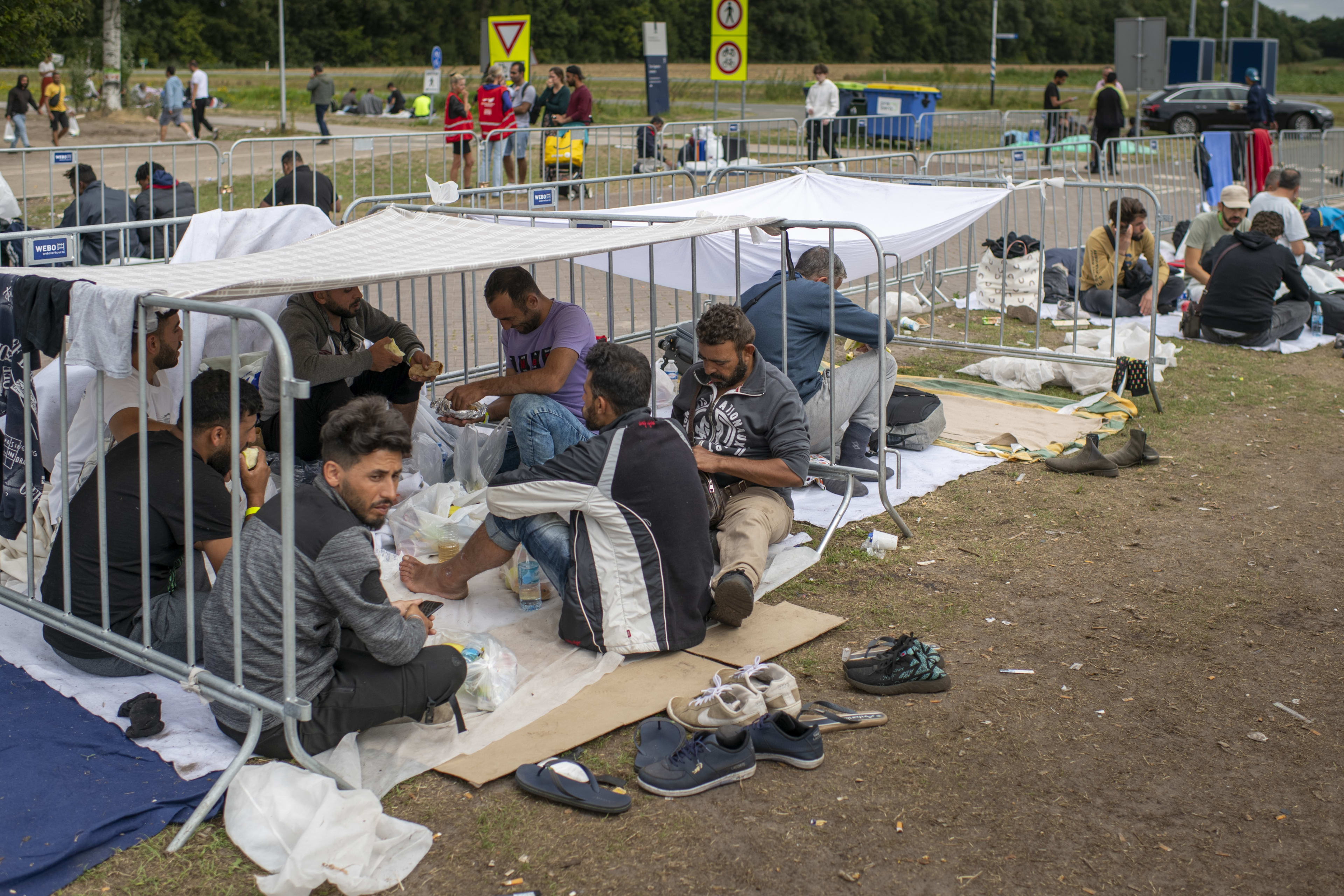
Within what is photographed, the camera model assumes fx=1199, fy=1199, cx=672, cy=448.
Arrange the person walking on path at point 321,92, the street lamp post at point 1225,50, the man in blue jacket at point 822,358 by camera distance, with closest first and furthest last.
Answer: the man in blue jacket at point 822,358 → the person walking on path at point 321,92 → the street lamp post at point 1225,50

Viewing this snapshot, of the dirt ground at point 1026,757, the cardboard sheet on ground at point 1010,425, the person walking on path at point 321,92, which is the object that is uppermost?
the person walking on path at point 321,92

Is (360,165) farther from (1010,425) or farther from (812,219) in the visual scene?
(1010,425)

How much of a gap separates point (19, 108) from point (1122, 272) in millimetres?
20869

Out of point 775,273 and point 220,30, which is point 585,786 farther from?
point 220,30

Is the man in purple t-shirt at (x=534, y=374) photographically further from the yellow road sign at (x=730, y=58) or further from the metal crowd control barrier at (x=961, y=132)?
the metal crowd control barrier at (x=961, y=132)

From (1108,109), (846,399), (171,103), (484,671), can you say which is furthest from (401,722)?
(171,103)

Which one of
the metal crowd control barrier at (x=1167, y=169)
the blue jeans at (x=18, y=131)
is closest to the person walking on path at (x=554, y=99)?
the metal crowd control barrier at (x=1167, y=169)

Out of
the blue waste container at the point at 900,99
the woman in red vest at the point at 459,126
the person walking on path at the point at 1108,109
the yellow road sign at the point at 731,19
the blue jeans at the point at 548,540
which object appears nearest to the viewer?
the blue jeans at the point at 548,540

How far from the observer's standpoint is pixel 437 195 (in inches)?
247

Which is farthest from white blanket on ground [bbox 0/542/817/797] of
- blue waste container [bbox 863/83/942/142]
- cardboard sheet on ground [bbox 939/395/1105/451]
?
blue waste container [bbox 863/83/942/142]

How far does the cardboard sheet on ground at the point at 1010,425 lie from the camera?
7.20 metres

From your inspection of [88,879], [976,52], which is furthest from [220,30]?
[88,879]

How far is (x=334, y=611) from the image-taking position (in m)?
3.39

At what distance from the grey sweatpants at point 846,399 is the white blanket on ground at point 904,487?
28cm
